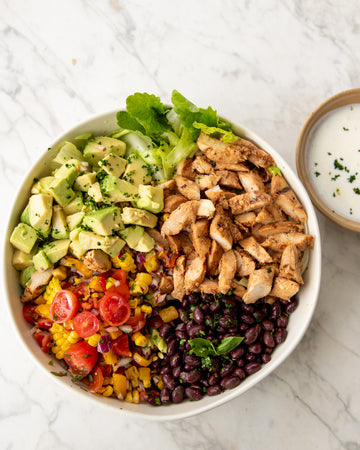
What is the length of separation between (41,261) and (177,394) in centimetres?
139

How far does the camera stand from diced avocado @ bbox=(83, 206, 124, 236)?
10.4 feet

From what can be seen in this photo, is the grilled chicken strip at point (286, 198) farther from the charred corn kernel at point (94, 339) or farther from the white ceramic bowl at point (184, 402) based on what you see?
the charred corn kernel at point (94, 339)

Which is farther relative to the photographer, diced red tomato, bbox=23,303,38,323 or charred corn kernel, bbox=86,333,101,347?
diced red tomato, bbox=23,303,38,323

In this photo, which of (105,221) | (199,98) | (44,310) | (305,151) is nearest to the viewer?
(105,221)

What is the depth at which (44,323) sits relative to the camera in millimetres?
3396

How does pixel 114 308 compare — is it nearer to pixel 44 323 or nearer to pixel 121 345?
pixel 121 345

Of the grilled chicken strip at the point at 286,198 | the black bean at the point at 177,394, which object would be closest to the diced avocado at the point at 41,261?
→ the black bean at the point at 177,394

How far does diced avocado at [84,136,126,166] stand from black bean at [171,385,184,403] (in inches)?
71.8

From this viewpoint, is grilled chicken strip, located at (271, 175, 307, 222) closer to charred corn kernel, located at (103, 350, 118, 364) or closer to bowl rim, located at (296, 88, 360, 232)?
bowl rim, located at (296, 88, 360, 232)

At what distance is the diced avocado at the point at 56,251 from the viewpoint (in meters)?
3.29

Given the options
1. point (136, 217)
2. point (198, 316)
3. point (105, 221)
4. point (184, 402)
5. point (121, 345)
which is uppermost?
point (105, 221)

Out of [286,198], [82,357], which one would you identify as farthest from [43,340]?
[286,198]

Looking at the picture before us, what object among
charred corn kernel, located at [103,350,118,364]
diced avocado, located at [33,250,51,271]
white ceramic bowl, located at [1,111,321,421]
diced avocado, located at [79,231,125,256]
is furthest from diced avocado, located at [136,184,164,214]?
charred corn kernel, located at [103,350,118,364]

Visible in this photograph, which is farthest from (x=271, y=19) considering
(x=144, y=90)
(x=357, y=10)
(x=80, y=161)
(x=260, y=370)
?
(x=260, y=370)
